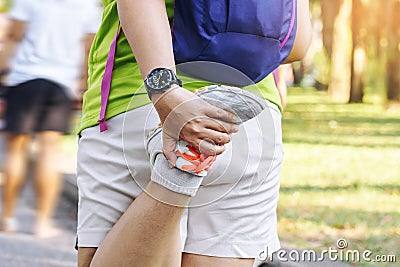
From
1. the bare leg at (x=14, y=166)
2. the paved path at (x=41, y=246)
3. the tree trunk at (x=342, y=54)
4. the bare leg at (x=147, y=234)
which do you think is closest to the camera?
the bare leg at (x=147, y=234)

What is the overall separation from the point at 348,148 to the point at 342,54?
636 inches

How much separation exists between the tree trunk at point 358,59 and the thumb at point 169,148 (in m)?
25.3

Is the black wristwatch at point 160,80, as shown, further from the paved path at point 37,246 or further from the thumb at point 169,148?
the paved path at point 37,246

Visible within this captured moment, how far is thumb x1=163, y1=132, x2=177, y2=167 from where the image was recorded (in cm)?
207

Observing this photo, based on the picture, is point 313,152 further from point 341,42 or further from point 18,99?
point 341,42

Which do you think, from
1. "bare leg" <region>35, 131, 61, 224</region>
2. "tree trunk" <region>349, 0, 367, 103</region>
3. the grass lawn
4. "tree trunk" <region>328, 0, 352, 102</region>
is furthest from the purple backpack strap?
"tree trunk" <region>328, 0, 352, 102</region>

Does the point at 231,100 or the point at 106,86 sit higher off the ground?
the point at 231,100

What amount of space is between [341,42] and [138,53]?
27750mm

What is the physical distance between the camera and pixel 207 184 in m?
2.32

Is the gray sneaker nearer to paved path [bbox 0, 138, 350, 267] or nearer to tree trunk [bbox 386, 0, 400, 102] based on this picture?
paved path [bbox 0, 138, 350, 267]

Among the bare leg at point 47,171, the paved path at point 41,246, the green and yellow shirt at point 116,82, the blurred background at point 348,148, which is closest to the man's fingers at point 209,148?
the green and yellow shirt at point 116,82

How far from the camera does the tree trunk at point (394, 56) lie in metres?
23.2

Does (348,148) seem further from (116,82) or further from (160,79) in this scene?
(160,79)

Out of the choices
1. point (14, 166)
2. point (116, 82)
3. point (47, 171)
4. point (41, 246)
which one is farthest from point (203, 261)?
point (14, 166)
